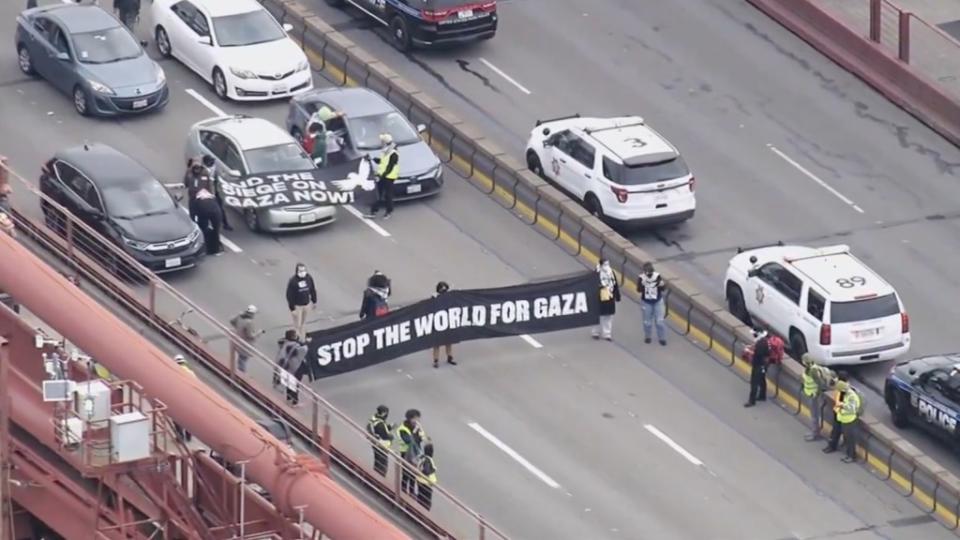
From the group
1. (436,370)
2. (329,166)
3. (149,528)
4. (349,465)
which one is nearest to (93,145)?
(329,166)

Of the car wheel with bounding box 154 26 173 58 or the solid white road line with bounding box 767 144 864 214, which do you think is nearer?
the solid white road line with bounding box 767 144 864 214

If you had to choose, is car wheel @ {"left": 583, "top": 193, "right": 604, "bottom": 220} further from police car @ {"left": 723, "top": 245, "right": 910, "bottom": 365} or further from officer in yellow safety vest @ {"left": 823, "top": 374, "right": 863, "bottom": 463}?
officer in yellow safety vest @ {"left": 823, "top": 374, "right": 863, "bottom": 463}

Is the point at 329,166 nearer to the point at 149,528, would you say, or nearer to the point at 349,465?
the point at 349,465

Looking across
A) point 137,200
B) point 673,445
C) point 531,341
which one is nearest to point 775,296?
point 531,341

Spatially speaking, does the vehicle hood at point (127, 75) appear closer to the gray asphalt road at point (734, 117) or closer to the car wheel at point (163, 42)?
the car wheel at point (163, 42)

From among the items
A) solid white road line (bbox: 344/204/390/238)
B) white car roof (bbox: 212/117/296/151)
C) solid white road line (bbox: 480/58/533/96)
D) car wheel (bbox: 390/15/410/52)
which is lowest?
solid white road line (bbox: 480/58/533/96)

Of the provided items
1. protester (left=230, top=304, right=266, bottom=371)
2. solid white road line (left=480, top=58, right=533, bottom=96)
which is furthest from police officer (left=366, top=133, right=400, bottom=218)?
protester (left=230, top=304, right=266, bottom=371)
